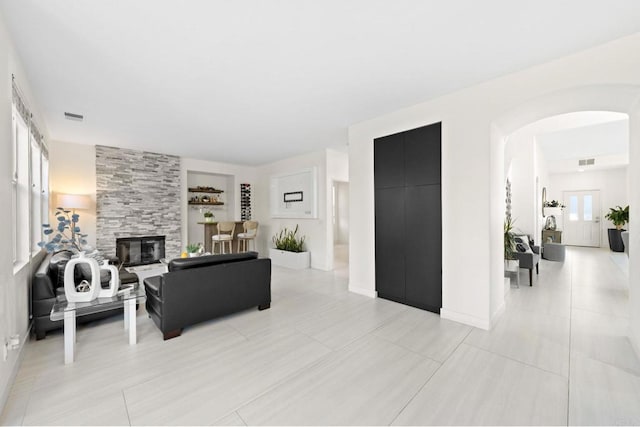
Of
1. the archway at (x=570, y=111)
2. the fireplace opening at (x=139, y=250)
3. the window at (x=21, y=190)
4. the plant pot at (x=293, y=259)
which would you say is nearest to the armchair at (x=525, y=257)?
the archway at (x=570, y=111)

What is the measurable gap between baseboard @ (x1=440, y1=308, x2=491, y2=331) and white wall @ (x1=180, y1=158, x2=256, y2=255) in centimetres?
549

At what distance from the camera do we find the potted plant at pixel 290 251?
599cm

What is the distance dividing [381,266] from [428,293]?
0.72 m

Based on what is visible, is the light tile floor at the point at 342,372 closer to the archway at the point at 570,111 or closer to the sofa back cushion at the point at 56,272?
the archway at the point at 570,111

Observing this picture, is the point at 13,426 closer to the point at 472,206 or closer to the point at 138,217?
the point at 472,206

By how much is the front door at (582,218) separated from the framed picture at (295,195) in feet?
32.5

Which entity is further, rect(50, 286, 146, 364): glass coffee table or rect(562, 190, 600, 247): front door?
rect(562, 190, 600, 247): front door

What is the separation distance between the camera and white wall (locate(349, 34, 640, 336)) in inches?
90.0

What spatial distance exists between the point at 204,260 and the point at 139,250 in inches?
165

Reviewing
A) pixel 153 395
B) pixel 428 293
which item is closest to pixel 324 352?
pixel 153 395

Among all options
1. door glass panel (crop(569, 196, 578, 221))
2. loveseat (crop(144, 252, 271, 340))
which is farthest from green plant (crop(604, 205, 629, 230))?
loveseat (crop(144, 252, 271, 340))

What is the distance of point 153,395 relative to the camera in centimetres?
177

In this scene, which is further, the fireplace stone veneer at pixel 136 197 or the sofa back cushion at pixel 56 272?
the fireplace stone veneer at pixel 136 197

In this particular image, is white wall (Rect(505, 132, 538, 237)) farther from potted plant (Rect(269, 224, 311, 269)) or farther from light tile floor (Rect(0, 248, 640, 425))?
potted plant (Rect(269, 224, 311, 269))
